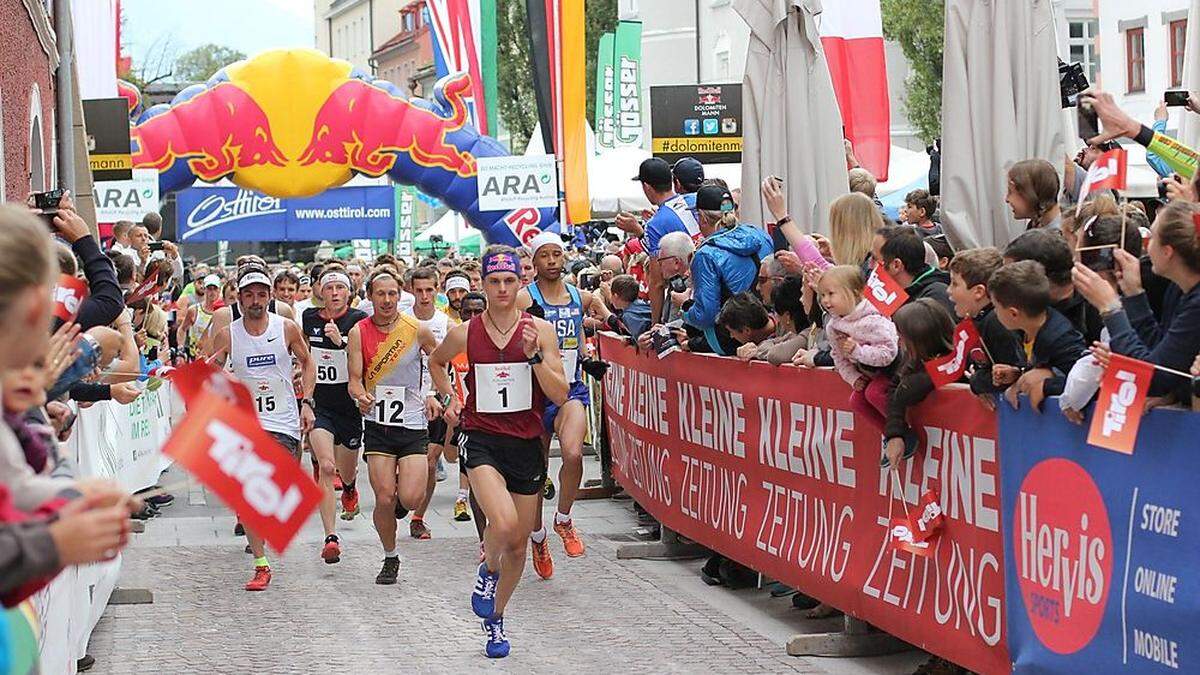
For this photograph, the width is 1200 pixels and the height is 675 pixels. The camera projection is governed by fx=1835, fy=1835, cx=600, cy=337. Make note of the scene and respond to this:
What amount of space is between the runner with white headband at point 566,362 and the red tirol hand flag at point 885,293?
13.9 feet

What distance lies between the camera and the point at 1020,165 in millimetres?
8305

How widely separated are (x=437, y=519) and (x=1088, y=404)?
925cm

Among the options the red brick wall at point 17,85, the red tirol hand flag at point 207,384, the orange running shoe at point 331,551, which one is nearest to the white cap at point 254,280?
the orange running shoe at point 331,551

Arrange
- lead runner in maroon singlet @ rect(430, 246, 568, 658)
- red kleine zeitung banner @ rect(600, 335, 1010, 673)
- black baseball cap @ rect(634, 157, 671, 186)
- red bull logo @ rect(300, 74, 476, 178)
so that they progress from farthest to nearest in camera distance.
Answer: red bull logo @ rect(300, 74, 476, 178)
black baseball cap @ rect(634, 157, 671, 186)
lead runner in maroon singlet @ rect(430, 246, 568, 658)
red kleine zeitung banner @ rect(600, 335, 1010, 673)

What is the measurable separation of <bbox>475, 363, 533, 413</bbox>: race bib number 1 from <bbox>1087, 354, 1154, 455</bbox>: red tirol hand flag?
4230 mm

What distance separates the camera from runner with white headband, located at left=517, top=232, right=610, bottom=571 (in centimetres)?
1209

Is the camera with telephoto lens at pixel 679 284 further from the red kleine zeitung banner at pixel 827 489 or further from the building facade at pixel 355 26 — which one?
the building facade at pixel 355 26

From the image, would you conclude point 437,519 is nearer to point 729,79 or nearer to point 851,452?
point 851,452

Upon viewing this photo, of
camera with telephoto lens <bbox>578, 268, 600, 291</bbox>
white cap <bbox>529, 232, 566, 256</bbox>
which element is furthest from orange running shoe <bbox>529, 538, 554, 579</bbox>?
camera with telephoto lens <bbox>578, 268, 600, 291</bbox>

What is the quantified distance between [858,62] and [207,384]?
13970 mm

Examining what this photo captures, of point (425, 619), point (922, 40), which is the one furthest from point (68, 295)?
point (922, 40)

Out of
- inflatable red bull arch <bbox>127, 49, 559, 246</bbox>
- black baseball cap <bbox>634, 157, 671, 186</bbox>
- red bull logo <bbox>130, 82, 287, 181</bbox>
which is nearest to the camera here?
black baseball cap <bbox>634, 157, 671, 186</bbox>

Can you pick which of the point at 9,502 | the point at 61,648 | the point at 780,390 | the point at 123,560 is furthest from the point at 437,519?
the point at 9,502

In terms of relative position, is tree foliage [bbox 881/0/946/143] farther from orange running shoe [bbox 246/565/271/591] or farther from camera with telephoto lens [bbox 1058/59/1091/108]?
orange running shoe [bbox 246/565/271/591]
